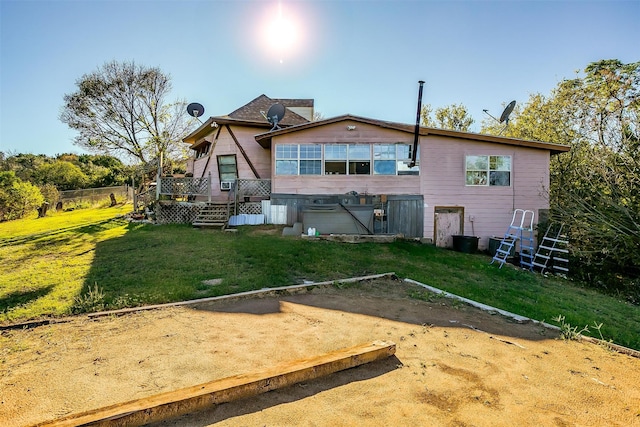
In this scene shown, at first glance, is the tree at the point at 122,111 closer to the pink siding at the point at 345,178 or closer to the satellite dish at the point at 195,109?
the satellite dish at the point at 195,109

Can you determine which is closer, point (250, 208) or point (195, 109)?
point (250, 208)

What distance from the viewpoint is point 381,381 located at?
3.12 metres

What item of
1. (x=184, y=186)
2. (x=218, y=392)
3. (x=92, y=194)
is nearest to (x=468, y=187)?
(x=184, y=186)

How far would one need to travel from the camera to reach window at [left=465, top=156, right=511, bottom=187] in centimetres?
1347

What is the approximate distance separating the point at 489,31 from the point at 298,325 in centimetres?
1316

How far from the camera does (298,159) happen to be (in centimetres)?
1391

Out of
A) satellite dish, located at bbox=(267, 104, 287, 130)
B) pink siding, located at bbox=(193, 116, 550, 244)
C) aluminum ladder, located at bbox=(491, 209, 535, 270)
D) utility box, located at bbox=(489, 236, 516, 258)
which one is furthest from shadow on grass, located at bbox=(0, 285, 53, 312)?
utility box, located at bbox=(489, 236, 516, 258)

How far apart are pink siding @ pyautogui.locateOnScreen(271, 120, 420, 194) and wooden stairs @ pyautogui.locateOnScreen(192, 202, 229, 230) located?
2.58 meters

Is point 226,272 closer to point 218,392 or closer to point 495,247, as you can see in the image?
point 218,392

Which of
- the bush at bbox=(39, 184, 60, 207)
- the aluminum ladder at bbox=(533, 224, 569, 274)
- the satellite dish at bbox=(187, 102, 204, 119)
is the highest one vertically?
the satellite dish at bbox=(187, 102, 204, 119)

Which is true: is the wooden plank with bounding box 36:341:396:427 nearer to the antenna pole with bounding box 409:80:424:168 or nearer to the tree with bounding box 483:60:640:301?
the antenna pole with bounding box 409:80:424:168

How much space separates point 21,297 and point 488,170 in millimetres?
15135

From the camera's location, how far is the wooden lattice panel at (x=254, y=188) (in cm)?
1502

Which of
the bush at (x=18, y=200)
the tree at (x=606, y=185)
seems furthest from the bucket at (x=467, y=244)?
the bush at (x=18, y=200)
